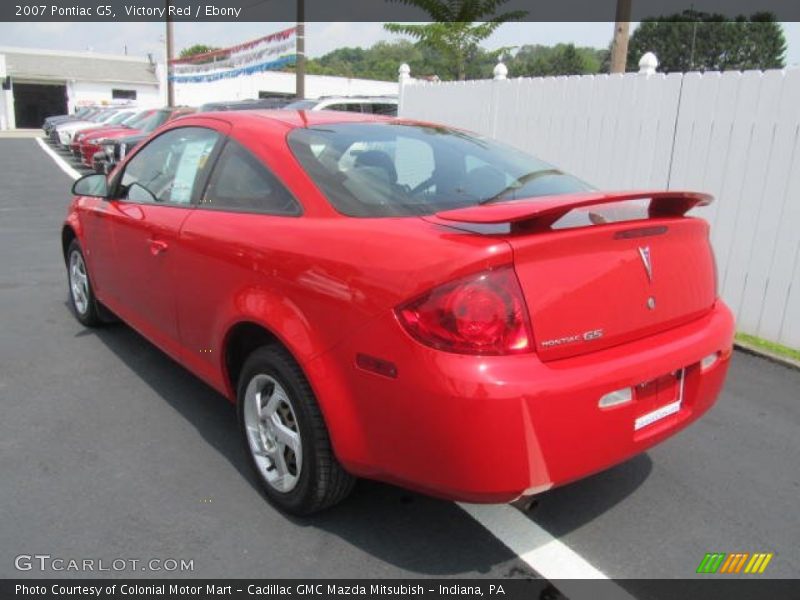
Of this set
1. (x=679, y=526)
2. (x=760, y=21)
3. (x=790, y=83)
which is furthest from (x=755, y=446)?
(x=760, y=21)

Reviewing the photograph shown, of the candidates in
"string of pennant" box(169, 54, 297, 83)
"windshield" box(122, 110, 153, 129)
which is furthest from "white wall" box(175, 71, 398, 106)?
"windshield" box(122, 110, 153, 129)

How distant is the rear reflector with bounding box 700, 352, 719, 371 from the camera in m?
2.64

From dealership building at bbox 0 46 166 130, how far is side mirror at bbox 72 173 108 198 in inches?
1782

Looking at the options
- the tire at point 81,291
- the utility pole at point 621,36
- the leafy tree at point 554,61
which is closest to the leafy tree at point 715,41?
the leafy tree at point 554,61

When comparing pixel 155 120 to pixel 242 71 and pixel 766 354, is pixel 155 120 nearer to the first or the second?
pixel 242 71

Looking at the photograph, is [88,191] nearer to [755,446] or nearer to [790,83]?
[755,446]

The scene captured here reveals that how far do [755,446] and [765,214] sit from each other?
7.37ft

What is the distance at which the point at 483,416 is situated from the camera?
2.06m

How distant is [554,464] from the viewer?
2178mm

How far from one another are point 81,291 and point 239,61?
23.6m

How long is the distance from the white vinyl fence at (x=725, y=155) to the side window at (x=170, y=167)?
12.9 ft

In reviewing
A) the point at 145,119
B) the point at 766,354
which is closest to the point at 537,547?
the point at 766,354

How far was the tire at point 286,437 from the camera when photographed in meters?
2.54

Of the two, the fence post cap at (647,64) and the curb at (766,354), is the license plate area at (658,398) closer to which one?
the curb at (766,354)
